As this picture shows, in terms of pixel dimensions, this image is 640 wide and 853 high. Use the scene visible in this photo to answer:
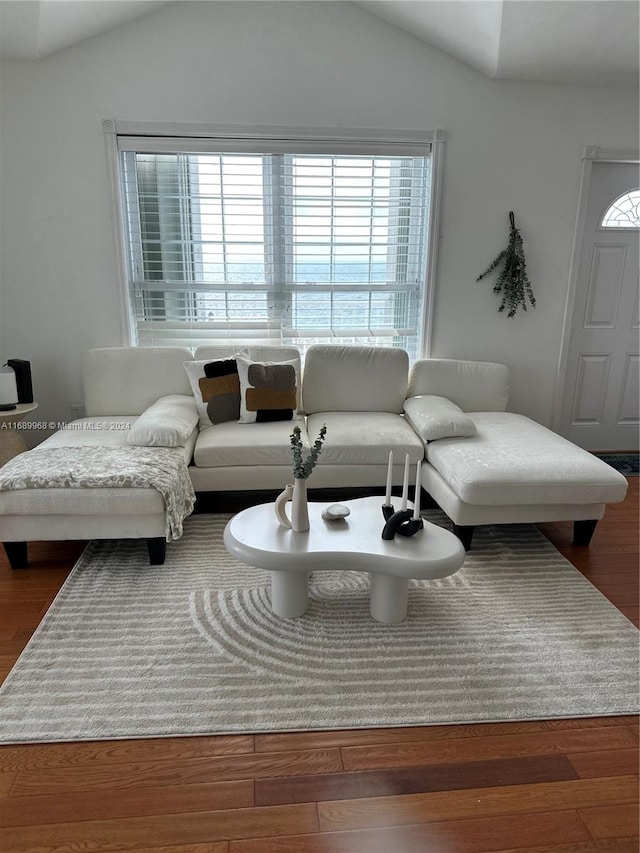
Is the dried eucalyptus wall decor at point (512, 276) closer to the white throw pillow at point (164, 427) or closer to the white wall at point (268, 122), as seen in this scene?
the white wall at point (268, 122)

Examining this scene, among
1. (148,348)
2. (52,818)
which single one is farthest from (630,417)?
(52,818)

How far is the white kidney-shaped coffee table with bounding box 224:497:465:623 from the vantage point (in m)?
1.97

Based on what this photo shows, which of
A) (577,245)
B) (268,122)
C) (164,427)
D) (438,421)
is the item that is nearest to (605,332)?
(577,245)

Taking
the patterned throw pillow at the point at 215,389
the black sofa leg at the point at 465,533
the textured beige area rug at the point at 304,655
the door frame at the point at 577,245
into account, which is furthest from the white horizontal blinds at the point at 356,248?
the textured beige area rug at the point at 304,655

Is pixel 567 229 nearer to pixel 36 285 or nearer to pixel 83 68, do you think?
pixel 83 68

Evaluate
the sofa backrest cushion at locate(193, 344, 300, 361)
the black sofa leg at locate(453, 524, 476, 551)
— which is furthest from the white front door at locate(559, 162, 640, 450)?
the sofa backrest cushion at locate(193, 344, 300, 361)

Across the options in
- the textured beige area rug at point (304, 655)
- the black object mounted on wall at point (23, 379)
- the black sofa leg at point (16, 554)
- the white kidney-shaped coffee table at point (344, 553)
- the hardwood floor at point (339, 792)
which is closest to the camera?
the hardwood floor at point (339, 792)

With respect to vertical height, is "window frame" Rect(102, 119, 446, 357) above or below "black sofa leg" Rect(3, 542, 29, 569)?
above

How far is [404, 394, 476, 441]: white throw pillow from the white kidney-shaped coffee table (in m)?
0.86

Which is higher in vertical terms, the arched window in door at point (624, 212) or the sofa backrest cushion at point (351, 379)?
the arched window in door at point (624, 212)

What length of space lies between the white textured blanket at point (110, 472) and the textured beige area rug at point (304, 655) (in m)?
0.34

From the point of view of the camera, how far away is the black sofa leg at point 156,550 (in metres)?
2.54

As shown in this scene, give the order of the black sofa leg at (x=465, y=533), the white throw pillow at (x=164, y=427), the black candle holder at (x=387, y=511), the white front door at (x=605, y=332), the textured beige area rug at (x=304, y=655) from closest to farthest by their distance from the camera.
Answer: the textured beige area rug at (x=304, y=655), the black candle holder at (x=387, y=511), the black sofa leg at (x=465, y=533), the white throw pillow at (x=164, y=427), the white front door at (x=605, y=332)

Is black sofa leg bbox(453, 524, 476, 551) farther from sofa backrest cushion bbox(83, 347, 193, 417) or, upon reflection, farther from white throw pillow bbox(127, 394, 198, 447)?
sofa backrest cushion bbox(83, 347, 193, 417)
